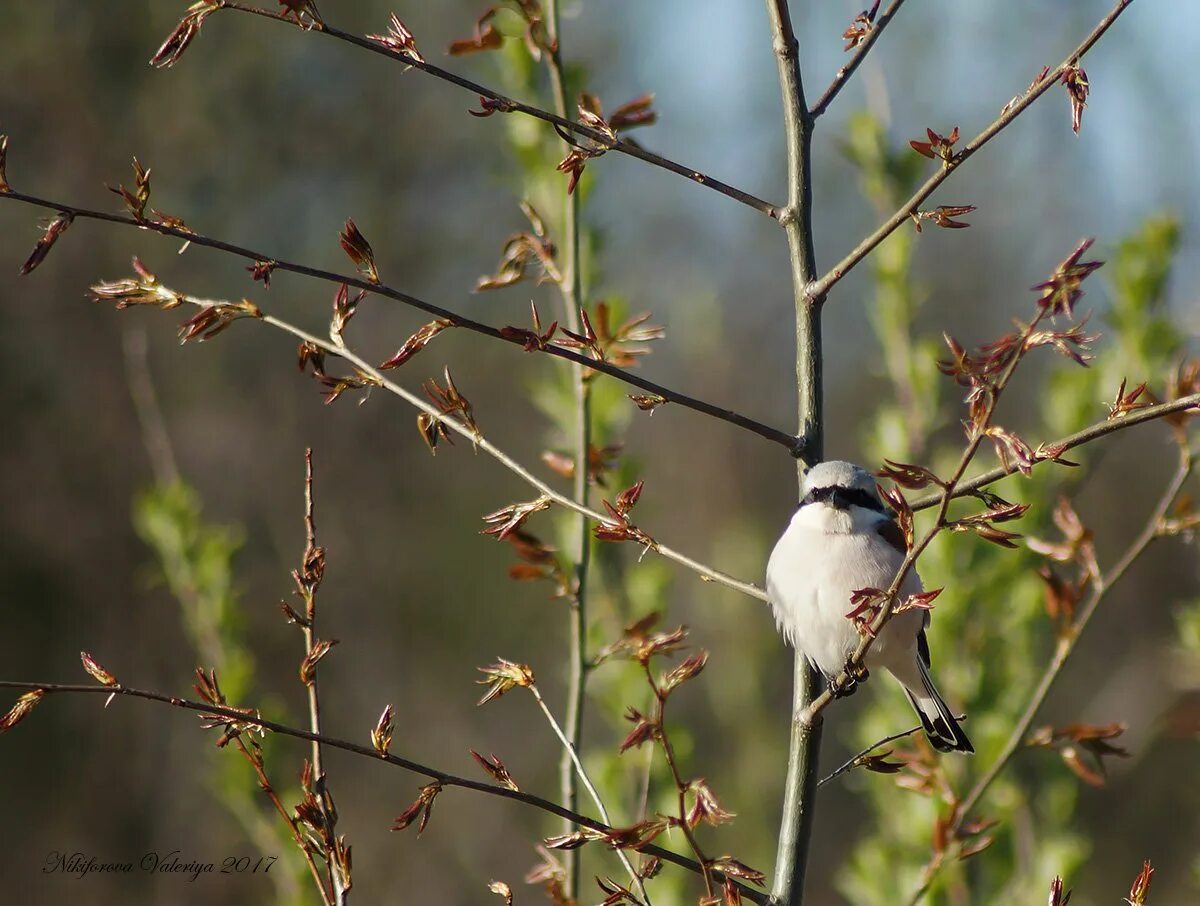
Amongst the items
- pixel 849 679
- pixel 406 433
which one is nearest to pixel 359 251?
pixel 849 679

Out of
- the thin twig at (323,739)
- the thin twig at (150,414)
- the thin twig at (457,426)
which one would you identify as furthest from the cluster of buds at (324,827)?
the thin twig at (150,414)

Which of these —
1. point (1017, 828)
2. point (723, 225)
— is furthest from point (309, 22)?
point (723, 225)

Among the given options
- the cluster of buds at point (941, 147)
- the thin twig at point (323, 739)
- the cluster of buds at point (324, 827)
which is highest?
the cluster of buds at point (941, 147)

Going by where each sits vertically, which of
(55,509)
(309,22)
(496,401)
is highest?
(309,22)

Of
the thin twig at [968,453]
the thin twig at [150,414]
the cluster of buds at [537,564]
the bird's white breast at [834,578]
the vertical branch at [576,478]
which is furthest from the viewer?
the thin twig at [150,414]

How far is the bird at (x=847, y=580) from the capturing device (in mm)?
2543

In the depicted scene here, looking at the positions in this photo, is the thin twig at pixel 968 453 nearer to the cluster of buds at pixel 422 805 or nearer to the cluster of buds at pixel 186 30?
the cluster of buds at pixel 422 805

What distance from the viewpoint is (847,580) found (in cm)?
269

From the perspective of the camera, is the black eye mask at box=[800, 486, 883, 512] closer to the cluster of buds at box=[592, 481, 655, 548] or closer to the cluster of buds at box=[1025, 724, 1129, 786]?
the cluster of buds at box=[1025, 724, 1129, 786]

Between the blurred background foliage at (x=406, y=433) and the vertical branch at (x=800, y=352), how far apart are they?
3249 mm

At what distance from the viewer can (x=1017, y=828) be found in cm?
322

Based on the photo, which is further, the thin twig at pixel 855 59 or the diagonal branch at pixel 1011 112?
the thin twig at pixel 855 59

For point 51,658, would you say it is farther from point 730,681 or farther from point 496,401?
point 730,681

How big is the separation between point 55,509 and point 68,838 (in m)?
2.30
